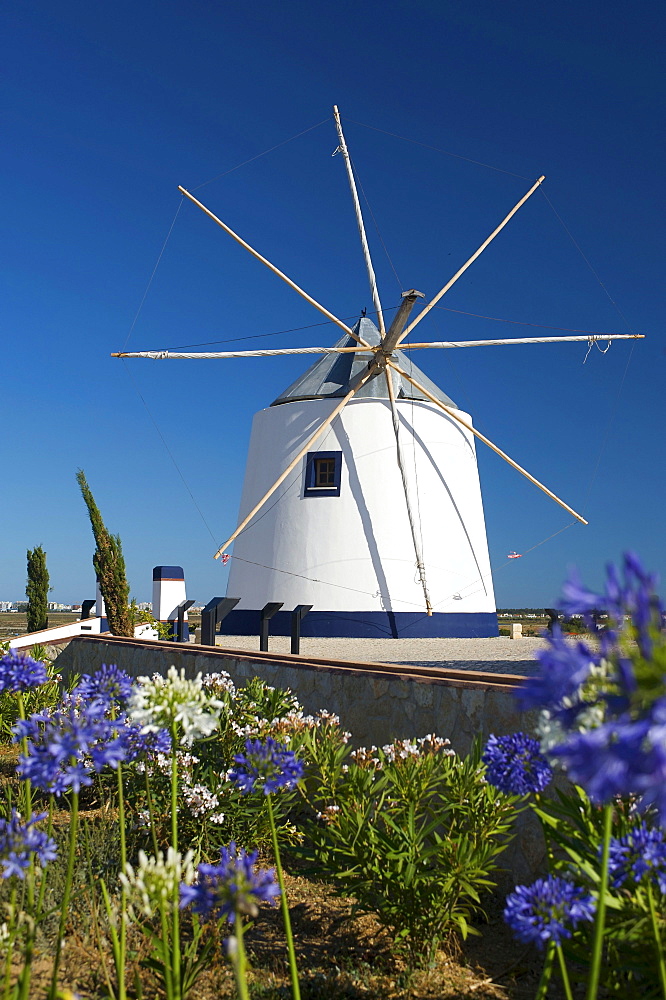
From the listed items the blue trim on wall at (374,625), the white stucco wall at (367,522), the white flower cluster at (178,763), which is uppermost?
the white stucco wall at (367,522)

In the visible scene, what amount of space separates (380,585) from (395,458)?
235 centimetres

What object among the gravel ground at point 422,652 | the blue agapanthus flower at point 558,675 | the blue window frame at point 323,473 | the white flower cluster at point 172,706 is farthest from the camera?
the blue window frame at point 323,473

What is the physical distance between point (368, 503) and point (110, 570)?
16.4 feet

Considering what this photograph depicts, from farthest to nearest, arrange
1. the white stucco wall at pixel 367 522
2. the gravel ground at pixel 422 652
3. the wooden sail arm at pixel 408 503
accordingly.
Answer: the white stucco wall at pixel 367 522
the wooden sail arm at pixel 408 503
the gravel ground at pixel 422 652

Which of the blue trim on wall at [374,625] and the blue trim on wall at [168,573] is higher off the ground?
the blue trim on wall at [168,573]

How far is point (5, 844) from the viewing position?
1868 mm

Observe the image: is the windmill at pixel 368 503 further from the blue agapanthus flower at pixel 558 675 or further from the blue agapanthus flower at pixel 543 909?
the blue agapanthus flower at pixel 558 675

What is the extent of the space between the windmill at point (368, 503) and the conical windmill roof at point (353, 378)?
1.3 inches

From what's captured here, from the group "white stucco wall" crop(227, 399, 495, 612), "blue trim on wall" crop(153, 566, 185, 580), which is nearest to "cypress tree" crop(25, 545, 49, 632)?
"blue trim on wall" crop(153, 566, 185, 580)

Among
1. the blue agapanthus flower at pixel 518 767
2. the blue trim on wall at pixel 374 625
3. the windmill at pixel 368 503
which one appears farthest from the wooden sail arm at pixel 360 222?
the blue agapanthus flower at pixel 518 767

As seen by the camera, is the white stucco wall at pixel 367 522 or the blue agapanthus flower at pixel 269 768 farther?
the white stucco wall at pixel 367 522

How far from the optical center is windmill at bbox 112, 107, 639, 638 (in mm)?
12703

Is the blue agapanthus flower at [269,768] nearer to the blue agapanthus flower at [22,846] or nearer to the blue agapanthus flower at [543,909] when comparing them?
the blue agapanthus flower at [22,846]

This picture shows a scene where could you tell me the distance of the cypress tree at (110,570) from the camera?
1338cm
